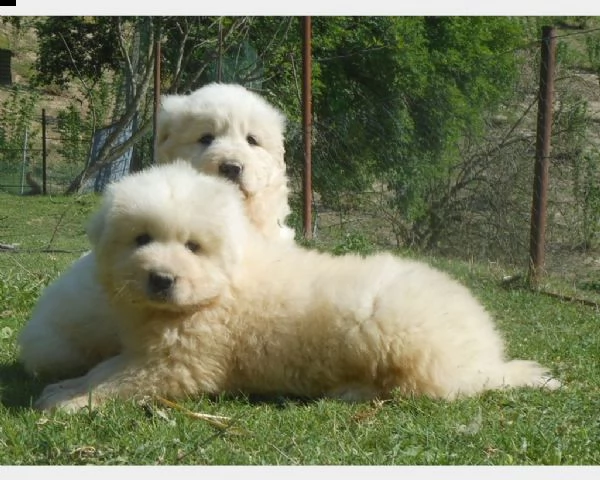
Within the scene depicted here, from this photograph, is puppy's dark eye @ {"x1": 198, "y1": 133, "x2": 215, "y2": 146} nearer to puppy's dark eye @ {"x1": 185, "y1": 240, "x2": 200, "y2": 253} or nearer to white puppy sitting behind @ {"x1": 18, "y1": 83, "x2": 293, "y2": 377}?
white puppy sitting behind @ {"x1": 18, "y1": 83, "x2": 293, "y2": 377}

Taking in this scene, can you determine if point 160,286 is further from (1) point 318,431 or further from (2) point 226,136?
(2) point 226,136

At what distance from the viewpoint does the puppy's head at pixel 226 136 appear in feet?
19.7

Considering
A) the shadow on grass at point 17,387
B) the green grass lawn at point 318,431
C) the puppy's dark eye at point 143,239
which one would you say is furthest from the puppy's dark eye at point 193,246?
the shadow on grass at point 17,387

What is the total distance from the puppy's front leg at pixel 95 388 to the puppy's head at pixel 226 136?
1.71m

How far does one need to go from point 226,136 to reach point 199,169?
0.39 meters

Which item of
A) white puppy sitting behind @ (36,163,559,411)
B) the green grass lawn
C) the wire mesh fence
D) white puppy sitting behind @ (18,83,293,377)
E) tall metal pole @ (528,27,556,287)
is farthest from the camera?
the wire mesh fence

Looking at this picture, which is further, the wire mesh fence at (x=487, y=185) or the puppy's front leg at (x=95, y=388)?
the wire mesh fence at (x=487, y=185)

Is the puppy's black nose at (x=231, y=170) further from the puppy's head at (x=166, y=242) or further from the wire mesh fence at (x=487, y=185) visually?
the wire mesh fence at (x=487, y=185)

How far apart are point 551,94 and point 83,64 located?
679 inches

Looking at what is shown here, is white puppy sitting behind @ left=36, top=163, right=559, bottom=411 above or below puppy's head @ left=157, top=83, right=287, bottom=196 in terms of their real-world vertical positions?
below

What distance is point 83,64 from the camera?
2444cm

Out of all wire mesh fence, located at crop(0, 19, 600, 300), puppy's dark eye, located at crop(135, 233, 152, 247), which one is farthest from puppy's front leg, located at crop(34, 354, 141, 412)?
wire mesh fence, located at crop(0, 19, 600, 300)

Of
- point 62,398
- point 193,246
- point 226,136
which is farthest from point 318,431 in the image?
point 226,136

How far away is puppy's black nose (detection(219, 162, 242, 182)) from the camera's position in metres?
5.92
